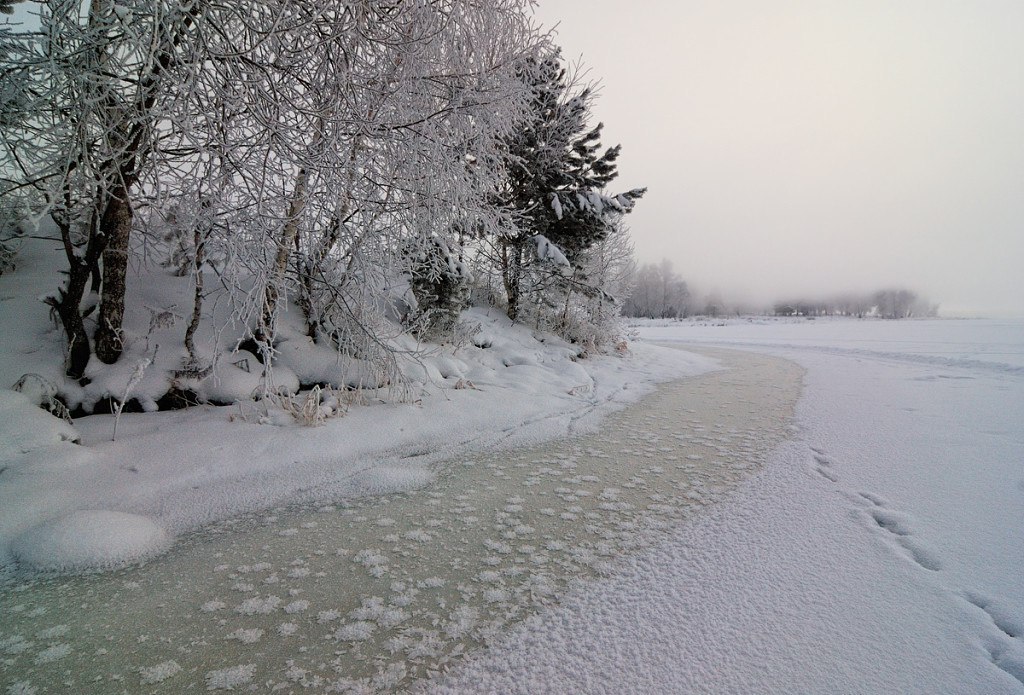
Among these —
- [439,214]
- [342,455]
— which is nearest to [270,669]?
[342,455]

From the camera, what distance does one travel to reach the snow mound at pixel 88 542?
1.98 meters

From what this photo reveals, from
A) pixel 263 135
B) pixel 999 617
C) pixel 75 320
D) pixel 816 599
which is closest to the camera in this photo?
pixel 999 617

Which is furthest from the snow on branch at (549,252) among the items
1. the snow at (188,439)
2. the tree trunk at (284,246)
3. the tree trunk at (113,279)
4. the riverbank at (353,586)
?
the tree trunk at (113,279)

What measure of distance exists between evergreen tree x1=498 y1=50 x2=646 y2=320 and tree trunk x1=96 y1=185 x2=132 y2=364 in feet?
22.5

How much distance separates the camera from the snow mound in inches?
78.0

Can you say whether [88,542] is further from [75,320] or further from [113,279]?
[113,279]

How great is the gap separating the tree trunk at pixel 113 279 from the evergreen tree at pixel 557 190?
22.5 feet

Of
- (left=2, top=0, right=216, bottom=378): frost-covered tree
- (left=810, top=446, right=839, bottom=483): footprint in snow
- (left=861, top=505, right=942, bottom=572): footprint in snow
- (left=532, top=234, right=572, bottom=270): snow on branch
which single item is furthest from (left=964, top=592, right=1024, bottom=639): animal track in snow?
(left=532, top=234, right=572, bottom=270): snow on branch

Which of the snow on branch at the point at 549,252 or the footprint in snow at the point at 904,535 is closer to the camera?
the footprint in snow at the point at 904,535

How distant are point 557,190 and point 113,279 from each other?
807 centimetres

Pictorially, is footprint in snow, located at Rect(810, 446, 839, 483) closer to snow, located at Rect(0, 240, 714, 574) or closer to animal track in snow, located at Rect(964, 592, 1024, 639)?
animal track in snow, located at Rect(964, 592, 1024, 639)

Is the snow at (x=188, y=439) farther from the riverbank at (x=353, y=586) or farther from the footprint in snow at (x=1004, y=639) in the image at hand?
the footprint in snow at (x=1004, y=639)

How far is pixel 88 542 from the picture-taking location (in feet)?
6.71

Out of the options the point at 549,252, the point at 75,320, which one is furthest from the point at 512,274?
the point at 75,320
